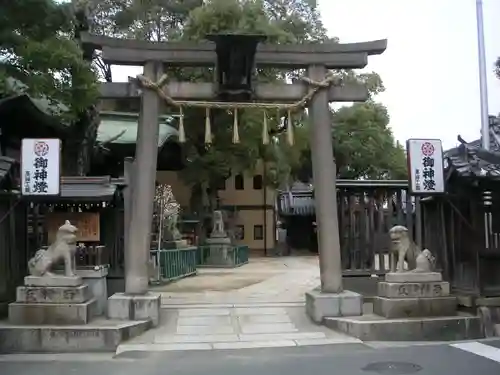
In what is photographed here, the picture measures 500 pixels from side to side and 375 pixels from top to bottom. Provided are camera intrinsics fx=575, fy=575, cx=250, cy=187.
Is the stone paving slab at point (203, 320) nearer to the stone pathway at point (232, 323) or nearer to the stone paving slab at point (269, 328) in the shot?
the stone pathway at point (232, 323)

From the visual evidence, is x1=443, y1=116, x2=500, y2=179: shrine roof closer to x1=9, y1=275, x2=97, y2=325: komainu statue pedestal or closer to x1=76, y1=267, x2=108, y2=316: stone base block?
x1=76, y1=267, x2=108, y2=316: stone base block

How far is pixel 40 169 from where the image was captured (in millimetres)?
10609

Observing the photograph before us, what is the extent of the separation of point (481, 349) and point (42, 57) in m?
11.3

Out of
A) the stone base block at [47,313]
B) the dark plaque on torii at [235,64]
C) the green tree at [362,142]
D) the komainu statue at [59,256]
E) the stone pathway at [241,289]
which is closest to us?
the stone base block at [47,313]

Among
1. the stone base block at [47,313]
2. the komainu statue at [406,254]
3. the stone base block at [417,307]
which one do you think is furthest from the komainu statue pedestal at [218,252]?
the stone base block at [47,313]

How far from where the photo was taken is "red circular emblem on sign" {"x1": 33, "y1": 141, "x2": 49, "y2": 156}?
1067cm

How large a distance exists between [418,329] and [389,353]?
4.63ft

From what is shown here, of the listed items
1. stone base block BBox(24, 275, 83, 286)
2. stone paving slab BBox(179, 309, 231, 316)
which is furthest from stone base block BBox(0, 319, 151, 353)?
stone paving slab BBox(179, 309, 231, 316)

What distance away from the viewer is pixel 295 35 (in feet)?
99.5

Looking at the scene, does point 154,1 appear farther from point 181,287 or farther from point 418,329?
point 418,329

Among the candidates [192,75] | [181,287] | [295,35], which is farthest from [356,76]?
[181,287]

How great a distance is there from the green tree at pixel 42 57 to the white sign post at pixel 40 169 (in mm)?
3465

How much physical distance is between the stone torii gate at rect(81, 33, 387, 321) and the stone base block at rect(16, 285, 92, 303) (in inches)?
38.2

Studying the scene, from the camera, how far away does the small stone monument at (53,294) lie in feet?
32.7
